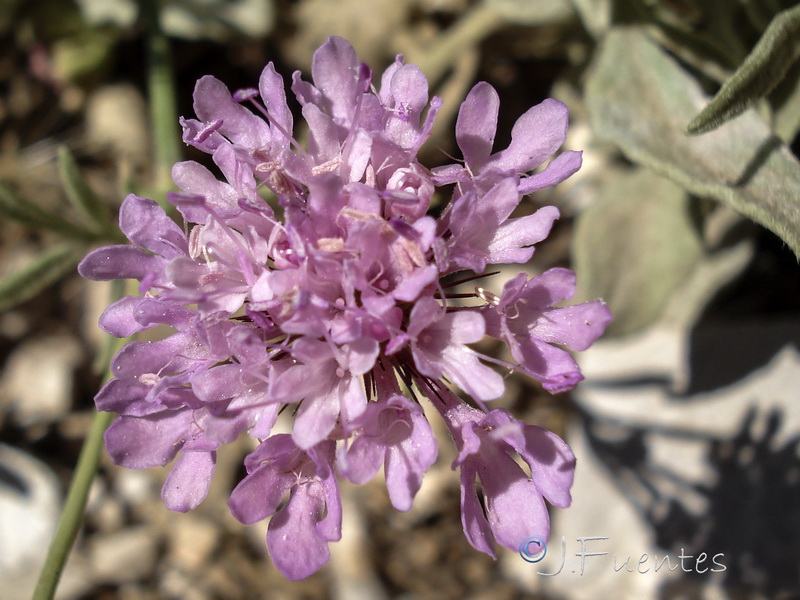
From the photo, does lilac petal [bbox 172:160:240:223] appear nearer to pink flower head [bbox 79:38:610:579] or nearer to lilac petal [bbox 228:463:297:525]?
pink flower head [bbox 79:38:610:579]

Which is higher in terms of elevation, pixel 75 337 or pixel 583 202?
pixel 583 202

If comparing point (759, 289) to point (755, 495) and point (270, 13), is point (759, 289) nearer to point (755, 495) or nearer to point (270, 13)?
point (755, 495)

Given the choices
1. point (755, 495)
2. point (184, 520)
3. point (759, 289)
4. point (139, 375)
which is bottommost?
point (184, 520)

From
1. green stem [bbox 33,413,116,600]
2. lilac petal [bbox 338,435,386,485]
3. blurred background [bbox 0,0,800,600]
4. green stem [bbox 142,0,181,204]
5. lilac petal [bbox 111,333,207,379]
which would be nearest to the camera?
lilac petal [bbox 338,435,386,485]

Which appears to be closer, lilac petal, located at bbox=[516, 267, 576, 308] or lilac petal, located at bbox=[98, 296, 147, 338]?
lilac petal, located at bbox=[516, 267, 576, 308]

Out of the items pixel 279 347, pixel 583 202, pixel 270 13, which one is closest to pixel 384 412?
pixel 279 347

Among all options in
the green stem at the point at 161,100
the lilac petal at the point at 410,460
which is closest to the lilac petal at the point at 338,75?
the lilac petal at the point at 410,460

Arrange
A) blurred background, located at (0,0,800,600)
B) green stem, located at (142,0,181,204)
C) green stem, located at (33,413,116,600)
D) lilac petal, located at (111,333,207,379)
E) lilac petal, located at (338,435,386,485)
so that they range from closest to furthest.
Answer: lilac petal, located at (338,435,386,485) < lilac petal, located at (111,333,207,379) < green stem, located at (33,413,116,600) < blurred background, located at (0,0,800,600) < green stem, located at (142,0,181,204)

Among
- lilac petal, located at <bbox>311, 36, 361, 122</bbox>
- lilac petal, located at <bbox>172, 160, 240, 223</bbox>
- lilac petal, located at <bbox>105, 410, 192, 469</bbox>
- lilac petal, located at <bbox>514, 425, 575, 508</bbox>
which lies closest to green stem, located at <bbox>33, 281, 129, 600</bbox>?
lilac petal, located at <bbox>105, 410, 192, 469</bbox>
